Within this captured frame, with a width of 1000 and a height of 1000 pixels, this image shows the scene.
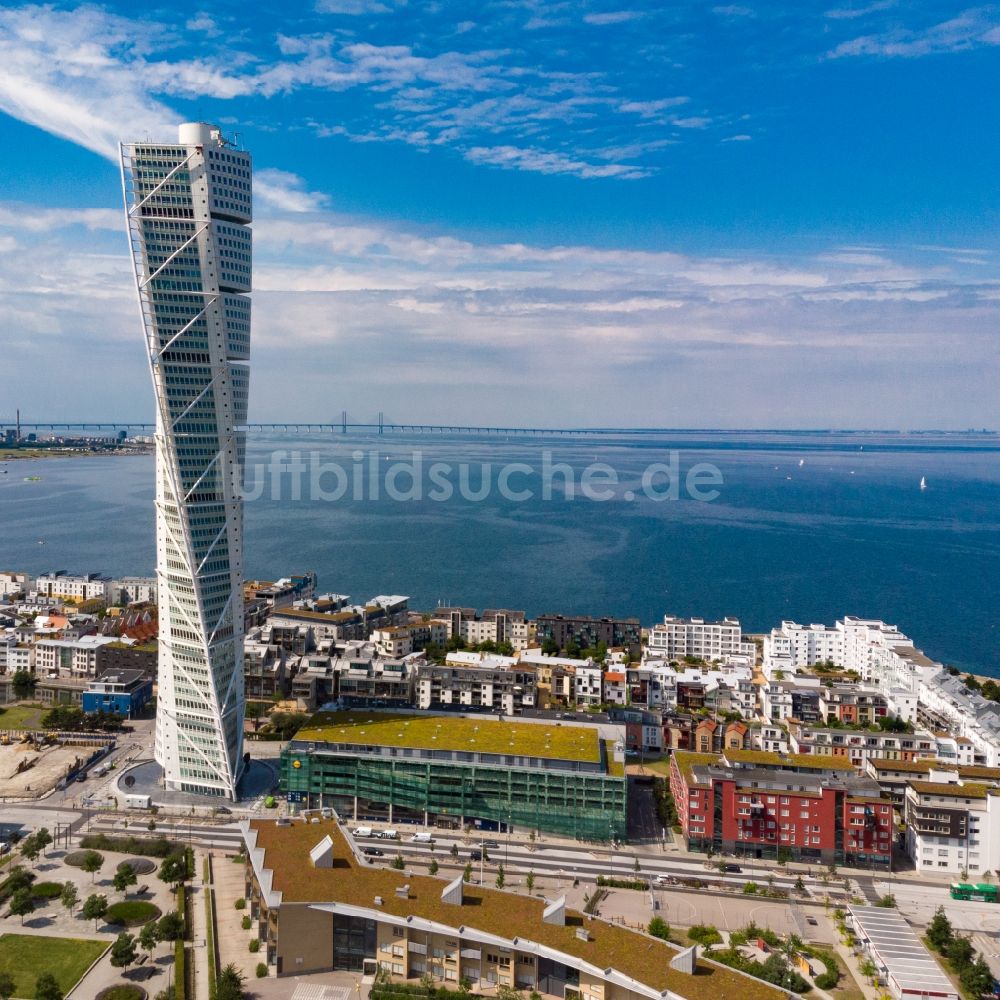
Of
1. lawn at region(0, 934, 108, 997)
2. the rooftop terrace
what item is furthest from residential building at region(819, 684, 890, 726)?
lawn at region(0, 934, 108, 997)

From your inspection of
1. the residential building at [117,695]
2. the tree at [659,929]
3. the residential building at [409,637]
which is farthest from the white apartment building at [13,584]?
the tree at [659,929]

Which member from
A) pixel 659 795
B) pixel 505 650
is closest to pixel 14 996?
pixel 659 795

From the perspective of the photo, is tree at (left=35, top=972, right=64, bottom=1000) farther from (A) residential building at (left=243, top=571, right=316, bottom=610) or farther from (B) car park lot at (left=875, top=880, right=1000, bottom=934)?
(A) residential building at (left=243, top=571, right=316, bottom=610)

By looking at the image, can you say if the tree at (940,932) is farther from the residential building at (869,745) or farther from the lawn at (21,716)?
the lawn at (21,716)

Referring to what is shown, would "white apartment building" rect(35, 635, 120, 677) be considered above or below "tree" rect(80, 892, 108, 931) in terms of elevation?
above

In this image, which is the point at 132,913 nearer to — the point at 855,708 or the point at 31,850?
the point at 31,850

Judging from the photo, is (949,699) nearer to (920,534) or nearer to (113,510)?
(920,534)

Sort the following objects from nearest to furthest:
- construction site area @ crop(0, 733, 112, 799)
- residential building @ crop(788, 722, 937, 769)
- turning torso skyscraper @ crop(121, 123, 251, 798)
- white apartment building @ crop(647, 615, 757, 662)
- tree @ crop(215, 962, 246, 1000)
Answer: tree @ crop(215, 962, 246, 1000)
turning torso skyscraper @ crop(121, 123, 251, 798)
construction site area @ crop(0, 733, 112, 799)
residential building @ crop(788, 722, 937, 769)
white apartment building @ crop(647, 615, 757, 662)
